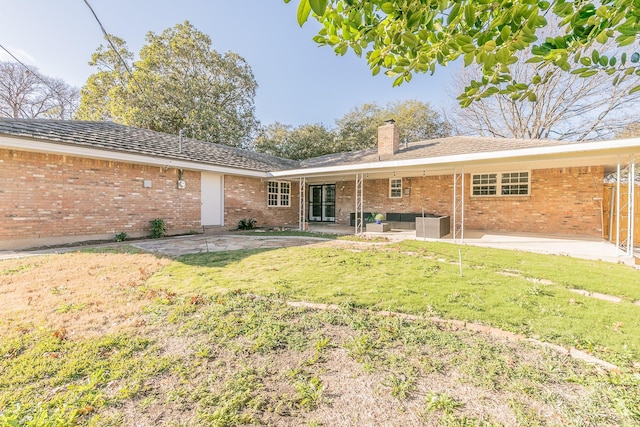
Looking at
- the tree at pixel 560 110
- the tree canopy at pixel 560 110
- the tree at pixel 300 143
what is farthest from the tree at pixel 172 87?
the tree at pixel 560 110

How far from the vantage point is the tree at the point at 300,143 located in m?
25.1

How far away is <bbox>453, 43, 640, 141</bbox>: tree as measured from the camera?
55.0 feet

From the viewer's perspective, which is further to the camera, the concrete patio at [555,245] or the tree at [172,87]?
the tree at [172,87]

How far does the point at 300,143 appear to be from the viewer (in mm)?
25062

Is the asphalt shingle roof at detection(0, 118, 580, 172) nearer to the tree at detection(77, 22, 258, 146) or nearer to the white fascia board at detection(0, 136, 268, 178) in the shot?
the white fascia board at detection(0, 136, 268, 178)

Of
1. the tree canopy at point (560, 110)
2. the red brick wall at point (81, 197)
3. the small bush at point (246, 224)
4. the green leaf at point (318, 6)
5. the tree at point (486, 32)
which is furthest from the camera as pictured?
the tree canopy at point (560, 110)

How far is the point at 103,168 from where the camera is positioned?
903 centimetres

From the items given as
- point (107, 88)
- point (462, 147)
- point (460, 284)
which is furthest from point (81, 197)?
point (107, 88)

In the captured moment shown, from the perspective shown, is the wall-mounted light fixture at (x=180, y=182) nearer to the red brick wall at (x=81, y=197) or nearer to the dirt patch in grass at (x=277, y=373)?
the red brick wall at (x=81, y=197)

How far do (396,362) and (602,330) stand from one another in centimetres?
239

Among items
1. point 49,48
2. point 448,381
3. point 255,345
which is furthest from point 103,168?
point 448,381

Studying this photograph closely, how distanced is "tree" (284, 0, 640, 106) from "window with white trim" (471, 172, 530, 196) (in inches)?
428

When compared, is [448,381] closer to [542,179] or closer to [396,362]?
[396,362]

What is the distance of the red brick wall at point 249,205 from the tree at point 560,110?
544 inches
